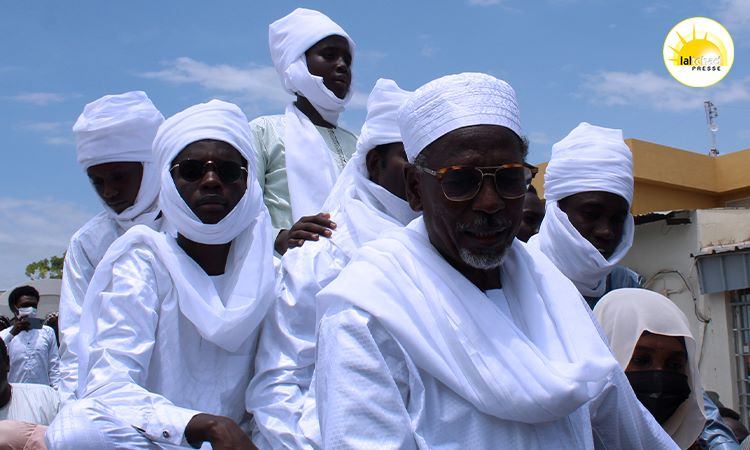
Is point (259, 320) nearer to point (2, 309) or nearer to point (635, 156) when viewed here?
point (635, 156)

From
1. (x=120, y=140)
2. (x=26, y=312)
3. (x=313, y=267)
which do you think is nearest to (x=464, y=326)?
(x=313, y=267)

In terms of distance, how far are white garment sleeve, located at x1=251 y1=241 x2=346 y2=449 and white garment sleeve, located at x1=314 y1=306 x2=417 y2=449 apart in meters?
0.89

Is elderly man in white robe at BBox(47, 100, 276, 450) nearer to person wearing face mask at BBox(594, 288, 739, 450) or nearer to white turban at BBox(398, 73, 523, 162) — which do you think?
white turban at BBox(398, 73, 523, 162)

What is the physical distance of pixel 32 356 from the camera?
36.9 feet

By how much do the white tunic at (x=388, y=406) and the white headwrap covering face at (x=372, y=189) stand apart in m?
1.46

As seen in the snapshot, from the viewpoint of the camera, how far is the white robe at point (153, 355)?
11.0 feet

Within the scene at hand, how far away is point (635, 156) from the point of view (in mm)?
17203

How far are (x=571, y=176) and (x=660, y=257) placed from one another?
384 inches

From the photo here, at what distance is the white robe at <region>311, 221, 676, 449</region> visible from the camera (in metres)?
2.30

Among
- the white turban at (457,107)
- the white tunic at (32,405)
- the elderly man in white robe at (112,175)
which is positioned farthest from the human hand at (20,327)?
the white turban at (457,107)

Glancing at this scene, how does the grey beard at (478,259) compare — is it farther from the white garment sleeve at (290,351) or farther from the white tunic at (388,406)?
the white garment sleeve at (290,351)

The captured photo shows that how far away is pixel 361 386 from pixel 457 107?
33.1 inches

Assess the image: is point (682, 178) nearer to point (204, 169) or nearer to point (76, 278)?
point (76, 278)

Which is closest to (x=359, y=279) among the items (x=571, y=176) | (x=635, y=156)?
(x=571, y=176)
